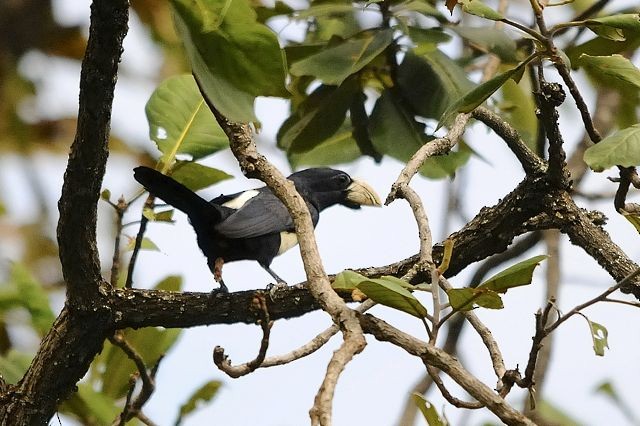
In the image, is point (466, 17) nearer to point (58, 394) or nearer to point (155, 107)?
point (155, 107)

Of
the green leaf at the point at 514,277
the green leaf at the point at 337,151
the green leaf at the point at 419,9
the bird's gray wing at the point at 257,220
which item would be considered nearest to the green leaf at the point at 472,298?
the green leaf at the point at 514,277

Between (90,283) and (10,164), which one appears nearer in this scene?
(90,283)

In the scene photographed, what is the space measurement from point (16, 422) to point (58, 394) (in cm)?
11

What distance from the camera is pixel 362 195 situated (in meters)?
3.73

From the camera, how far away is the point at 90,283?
2.07 meters

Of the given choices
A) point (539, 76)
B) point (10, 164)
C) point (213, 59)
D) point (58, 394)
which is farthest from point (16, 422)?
point (10, 164)

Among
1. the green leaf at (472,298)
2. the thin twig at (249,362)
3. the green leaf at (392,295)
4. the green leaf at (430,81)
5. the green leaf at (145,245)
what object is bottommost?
the thin twig at (249,362)

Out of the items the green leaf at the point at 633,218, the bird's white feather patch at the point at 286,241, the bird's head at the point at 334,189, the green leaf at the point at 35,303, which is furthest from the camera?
the bird's head at the point at 334,189

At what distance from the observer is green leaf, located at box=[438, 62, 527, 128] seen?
1.51m

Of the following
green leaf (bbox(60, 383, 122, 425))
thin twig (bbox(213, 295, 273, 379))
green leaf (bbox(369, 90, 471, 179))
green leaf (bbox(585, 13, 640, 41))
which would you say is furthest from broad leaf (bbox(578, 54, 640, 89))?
green leaf (bbox(60, 383, 122, 425))

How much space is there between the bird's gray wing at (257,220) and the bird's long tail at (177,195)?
6 cm

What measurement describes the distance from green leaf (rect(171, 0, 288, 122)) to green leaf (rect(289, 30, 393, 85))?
1013mm

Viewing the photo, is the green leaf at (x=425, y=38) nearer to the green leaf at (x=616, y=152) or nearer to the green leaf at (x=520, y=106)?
the green leaf at (x=520, y=106)

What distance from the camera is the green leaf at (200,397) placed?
8.63 feet
